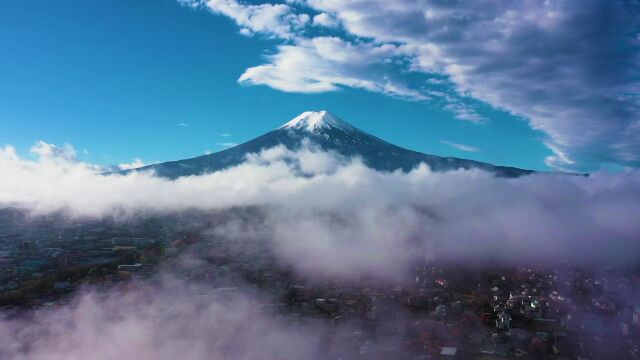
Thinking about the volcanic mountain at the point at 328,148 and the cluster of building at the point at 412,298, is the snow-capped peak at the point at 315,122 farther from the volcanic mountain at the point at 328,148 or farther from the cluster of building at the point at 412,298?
the cluster of building at the point at 412,298

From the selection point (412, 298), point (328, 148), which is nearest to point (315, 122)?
point (328, 148)

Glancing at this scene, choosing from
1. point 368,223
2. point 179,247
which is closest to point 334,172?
point 368,223

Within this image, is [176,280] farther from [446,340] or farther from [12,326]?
[446,340]

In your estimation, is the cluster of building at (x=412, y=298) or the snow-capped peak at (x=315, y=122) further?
the snow-capped peak at (x=315, y=122)

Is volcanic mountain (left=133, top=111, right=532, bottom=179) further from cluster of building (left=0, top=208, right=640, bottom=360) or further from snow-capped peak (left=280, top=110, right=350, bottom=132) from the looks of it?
cluster of building (left=0, top=208, right=640, bottom=360)

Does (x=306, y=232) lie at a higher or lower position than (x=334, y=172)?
lower

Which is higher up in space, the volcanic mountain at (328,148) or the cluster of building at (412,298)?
the volcanic mountain at (328,148)

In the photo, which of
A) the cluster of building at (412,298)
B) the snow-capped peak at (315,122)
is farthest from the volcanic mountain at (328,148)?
the cluster of building at (412,298)
